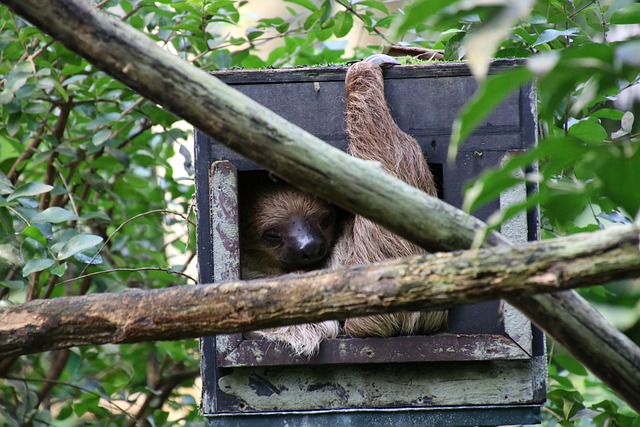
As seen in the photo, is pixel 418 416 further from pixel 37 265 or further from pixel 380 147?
pixel 37 265

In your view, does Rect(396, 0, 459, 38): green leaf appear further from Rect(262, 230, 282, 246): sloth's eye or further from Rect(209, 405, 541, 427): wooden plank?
Rect(262, 230, 282, 246): sloth's eye

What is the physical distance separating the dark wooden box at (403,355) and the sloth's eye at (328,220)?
0.79 metres

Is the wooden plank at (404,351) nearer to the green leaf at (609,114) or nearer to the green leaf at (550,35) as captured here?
the green leaf at (550,35)

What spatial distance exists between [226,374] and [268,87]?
3.65ft

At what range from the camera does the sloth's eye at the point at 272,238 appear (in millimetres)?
4031

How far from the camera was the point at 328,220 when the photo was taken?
158 inches

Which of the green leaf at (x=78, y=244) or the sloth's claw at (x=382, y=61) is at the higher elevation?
the sloth's claw at (x=382, y=61)

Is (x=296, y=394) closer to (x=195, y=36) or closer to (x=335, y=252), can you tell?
(x=335, y=252)

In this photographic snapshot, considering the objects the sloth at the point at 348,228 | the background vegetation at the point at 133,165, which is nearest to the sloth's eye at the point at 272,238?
the sloth at the point at 348,228

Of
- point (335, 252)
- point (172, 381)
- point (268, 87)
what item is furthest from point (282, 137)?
point (172, 381)

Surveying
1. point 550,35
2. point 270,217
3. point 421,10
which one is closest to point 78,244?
point 270,217

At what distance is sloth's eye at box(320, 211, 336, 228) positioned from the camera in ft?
13.1

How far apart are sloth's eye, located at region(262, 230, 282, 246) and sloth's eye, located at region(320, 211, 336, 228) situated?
22 cm

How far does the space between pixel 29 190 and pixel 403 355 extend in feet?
5.06
